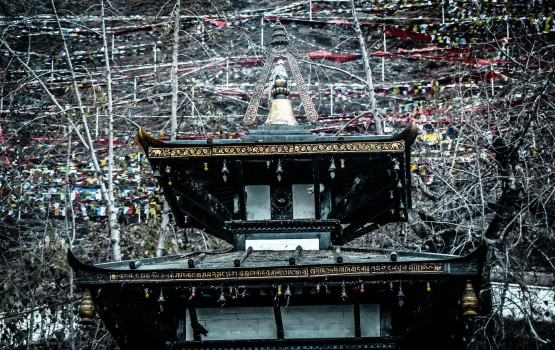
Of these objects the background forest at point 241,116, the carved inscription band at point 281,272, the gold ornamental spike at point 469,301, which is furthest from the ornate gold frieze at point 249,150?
the background forest at point 241,116

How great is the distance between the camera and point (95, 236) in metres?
25.1

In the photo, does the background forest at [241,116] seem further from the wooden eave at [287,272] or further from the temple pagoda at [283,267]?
the wooden eave at [287,272]

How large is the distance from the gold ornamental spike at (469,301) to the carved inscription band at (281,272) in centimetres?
37

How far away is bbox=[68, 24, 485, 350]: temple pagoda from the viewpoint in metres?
11.1

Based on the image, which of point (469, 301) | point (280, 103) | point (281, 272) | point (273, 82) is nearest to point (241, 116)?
point (273, 82)

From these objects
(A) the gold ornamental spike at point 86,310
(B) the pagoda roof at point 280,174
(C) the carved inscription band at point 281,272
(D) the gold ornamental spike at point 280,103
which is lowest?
(A) the gold ornamental spike at point 86,310

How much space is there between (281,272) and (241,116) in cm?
1970

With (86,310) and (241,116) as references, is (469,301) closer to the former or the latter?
(86,310)

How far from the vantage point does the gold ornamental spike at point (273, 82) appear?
44.5 ft

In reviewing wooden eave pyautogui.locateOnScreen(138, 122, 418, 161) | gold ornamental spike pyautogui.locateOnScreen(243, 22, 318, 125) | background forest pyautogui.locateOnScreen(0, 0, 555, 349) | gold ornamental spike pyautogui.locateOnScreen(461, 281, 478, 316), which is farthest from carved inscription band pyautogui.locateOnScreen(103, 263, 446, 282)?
background forest pyautogui.locateOnScreen(0, 0, 555, 349)

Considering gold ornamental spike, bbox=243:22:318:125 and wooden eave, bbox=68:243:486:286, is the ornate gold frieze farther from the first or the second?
wooden eave, bbox=68:243:486:286

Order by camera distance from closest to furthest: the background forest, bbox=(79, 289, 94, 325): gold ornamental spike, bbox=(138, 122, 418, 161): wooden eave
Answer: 1. bbox=(79, 289, 94, 325): gold ornamental spike
2. bbox=(138, 122, 418, 161): wooden eave
3. the background forest

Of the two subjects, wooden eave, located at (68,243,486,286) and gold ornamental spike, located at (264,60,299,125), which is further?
gold ornamental spike, located at (264,60,299,125)

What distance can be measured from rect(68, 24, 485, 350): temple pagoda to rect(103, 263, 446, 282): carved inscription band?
0.4 inches
